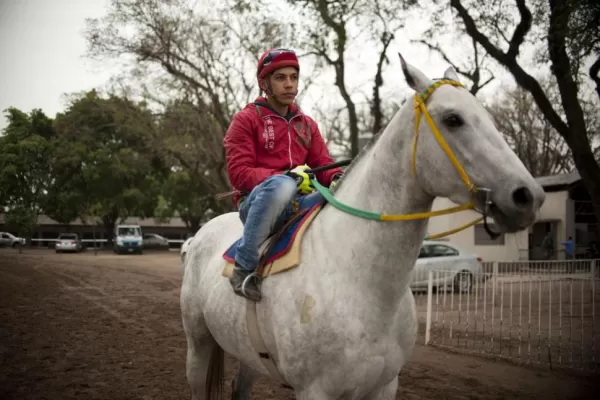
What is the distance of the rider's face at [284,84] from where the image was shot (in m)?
3.01

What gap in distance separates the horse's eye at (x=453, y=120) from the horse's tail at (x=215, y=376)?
2726 mm

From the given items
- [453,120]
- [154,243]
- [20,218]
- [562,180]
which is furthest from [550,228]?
[154,243]

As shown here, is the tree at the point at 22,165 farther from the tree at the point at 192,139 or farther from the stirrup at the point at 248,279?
the stirrup at the point at 248,279

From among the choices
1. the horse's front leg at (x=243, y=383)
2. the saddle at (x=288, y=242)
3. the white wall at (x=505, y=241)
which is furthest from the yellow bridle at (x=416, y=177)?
the white wall at (x=505, y=241)

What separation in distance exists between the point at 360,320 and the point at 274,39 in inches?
698

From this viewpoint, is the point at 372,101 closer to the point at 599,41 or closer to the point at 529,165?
the point at 599,41

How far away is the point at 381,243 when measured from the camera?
2.28 meters

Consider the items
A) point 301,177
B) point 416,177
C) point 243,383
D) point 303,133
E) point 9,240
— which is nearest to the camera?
point 416,177

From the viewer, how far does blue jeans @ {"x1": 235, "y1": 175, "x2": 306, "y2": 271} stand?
8.62ft

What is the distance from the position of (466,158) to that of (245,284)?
1.38 metres

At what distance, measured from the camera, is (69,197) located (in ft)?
116

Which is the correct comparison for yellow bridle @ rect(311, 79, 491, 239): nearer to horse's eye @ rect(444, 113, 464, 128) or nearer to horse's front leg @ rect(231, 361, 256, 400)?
Answer: horse's eye @ rect(444, 113, 464, 128)

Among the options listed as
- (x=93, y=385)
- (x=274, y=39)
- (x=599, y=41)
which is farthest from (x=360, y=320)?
(x=274, y=39)

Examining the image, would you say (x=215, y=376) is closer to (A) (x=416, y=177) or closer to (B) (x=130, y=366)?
(A) (x=416, y=177)
